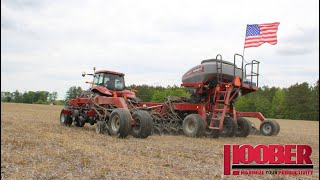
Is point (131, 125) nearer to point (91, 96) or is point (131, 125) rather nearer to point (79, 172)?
point (91, 96)

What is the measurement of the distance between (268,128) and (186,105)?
15.8ft

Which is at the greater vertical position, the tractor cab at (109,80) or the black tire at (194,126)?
the tractor cab at (109,80)

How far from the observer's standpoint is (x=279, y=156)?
5.95 meters

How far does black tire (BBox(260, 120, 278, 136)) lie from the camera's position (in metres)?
16.0

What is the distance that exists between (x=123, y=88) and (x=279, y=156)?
9379 millimetres

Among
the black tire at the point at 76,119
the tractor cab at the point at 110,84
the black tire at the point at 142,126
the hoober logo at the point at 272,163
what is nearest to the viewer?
the hoober logo at the point at 272,163

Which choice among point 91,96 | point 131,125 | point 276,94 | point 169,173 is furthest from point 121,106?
point 276,94

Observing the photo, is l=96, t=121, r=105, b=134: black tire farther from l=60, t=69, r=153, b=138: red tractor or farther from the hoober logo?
the hoober logo

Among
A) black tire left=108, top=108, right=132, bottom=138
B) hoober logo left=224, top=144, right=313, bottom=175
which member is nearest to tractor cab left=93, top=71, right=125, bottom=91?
black tire left=108, top=108, right=132, bottom=138

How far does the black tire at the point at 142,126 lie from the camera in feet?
34.7

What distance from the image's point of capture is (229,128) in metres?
13.5

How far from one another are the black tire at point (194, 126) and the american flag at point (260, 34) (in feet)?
10.8

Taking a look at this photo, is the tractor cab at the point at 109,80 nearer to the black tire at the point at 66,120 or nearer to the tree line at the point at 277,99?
the black tire at the point at 66,120

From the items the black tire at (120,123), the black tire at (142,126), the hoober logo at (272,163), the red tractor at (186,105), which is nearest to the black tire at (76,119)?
the red tractor at (186,105)
